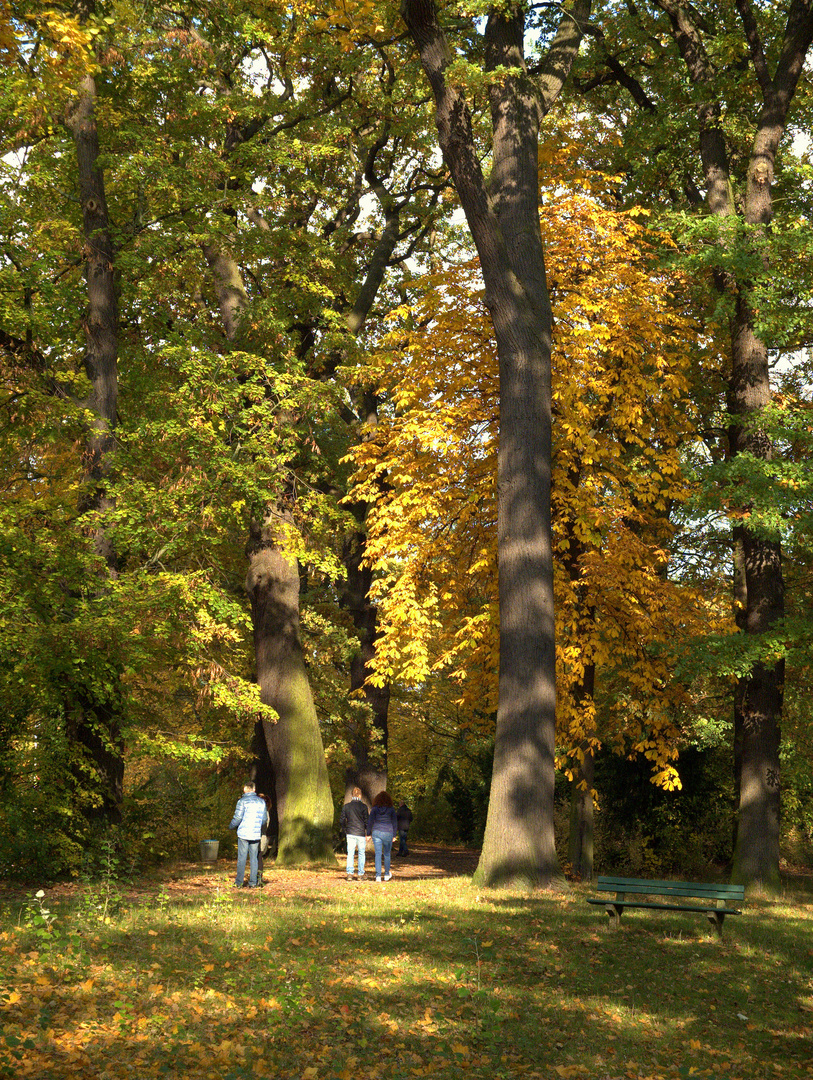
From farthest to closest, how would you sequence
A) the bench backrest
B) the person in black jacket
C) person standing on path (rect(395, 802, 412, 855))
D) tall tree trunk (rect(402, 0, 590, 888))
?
person standing on path (rect(395, 802, 412, 855)) < the person in black jacket < tall tree trunk (rect(402, 0, 590, 888)) < the bench backrest

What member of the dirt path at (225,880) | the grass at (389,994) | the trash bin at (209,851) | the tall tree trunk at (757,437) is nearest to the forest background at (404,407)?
the tall tree trunk at (757,437)

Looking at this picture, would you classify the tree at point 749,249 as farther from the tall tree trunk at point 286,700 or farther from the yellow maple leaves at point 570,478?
the tall tree trunk at point 286,700

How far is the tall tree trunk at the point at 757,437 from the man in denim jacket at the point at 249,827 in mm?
7663

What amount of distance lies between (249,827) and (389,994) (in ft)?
22.9

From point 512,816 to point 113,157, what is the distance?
11794 millimetres

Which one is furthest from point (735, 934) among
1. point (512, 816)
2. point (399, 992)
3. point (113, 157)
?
point (113, 157)

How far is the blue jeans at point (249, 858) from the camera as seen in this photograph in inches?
554

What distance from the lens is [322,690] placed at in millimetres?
24375

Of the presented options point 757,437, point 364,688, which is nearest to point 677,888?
point 757,437

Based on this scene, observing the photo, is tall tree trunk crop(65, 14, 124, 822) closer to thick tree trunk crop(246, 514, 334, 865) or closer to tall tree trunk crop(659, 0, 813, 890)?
thick tree trunk crop(246, 514, 334, 865)

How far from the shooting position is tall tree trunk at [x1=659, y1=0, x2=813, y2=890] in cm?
1589

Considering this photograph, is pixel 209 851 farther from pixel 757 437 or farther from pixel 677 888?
pixel 757 437

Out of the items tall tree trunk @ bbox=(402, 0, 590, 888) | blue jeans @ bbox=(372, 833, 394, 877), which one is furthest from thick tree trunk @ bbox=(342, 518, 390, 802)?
tall tree trunk @ bbox=(402, 0, 590, 888)

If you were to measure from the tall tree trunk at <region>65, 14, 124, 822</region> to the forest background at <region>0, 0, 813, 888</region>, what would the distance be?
0.07 meters
